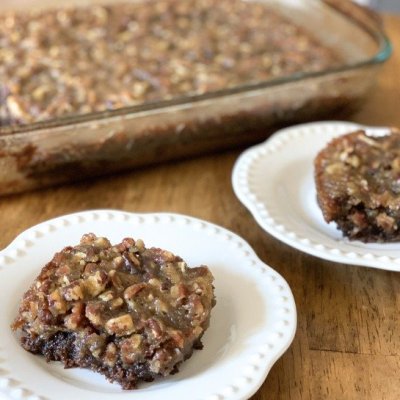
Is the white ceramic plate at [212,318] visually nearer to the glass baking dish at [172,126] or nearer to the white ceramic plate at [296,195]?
the white ceramic plate at [296,195]

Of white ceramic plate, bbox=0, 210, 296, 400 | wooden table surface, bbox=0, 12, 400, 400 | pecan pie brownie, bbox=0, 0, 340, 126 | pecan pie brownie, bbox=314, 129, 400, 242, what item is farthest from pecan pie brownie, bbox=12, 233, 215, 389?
pecan pie brownie, bbox=0, 0, 340, 126

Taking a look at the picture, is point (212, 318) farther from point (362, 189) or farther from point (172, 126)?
point (172, 126)

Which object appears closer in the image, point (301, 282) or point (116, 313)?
point (116, 313)

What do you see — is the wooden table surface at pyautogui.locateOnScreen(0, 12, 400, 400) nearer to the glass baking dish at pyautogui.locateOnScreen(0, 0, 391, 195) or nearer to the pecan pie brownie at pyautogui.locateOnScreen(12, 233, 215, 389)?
the glass baking dish at pyautogui.locateOnScreen(0, 0, 391, 195)

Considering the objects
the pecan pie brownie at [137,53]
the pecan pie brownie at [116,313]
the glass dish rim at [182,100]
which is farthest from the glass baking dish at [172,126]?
the pecan pie brownie at [116,313]

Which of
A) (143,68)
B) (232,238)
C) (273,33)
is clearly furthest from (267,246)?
(273,33)

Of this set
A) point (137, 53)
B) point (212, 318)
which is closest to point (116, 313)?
point (212, 318)
